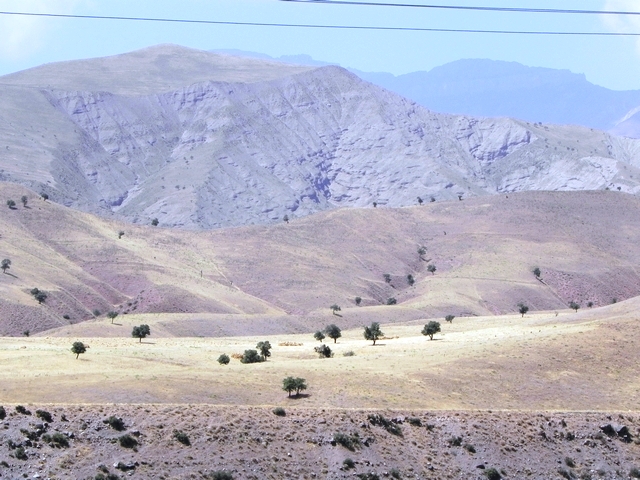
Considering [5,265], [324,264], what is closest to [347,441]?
[5,265]

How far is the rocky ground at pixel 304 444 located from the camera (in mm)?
44312

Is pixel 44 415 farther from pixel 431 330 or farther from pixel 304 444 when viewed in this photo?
pixel 431 330

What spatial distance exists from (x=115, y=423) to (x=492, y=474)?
18035 mm

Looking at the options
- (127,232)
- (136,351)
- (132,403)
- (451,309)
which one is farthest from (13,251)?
(132,403)

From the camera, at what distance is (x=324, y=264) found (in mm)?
154625

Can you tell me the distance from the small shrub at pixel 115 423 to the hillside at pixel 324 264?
175 ft

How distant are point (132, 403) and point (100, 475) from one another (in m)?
8.19

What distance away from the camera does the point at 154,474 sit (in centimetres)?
4391

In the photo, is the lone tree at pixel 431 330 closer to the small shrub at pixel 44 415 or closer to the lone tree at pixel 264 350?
the lone tree at pixel 264 350

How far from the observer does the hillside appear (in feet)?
394

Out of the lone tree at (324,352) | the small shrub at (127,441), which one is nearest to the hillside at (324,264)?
the lone tree at (324,352)

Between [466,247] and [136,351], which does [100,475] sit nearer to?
[136,351]

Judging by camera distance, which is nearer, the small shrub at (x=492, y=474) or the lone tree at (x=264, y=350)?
the small shrub at (x=492, y=474)

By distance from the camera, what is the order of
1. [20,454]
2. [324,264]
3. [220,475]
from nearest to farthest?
1. [20,454]
2. [220,475]
3. [324,264]
